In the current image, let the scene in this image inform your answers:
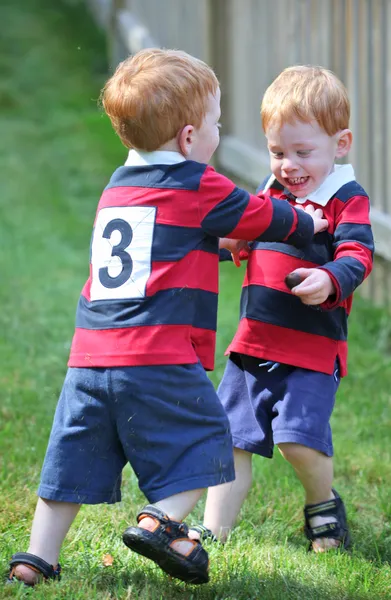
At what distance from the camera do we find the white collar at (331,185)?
3256mm

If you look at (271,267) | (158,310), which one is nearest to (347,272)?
(271,267)

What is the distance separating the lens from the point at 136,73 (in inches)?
115

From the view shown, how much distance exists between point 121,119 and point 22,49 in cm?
1149

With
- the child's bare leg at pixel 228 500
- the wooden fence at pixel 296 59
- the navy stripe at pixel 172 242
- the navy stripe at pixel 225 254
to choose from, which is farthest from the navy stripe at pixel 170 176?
the wooden fence at pixel 296 59

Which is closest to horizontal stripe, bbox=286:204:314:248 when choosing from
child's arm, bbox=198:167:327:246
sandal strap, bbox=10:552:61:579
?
child's arm, bbox=198:167:327:246

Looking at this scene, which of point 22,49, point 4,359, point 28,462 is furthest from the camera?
point 22,49

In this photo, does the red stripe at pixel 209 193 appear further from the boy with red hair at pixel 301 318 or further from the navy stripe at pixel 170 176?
the boy with red hair at pixel 301 318

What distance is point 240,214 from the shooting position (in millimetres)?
2904

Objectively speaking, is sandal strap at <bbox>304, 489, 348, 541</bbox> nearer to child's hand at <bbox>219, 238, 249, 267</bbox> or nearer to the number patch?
child's hand at <bbox>219, 238, 249, 267</bbox>

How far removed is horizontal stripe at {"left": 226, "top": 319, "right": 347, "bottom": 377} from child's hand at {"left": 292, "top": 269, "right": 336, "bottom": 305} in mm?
285

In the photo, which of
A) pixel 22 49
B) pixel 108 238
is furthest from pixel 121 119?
pixel 22 49

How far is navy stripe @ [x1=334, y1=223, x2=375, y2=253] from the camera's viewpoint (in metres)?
3.17

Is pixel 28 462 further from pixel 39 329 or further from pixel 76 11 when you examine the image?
pixel 76 11

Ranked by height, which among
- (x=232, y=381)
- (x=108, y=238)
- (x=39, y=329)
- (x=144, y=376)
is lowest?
(x=39, y=329)
